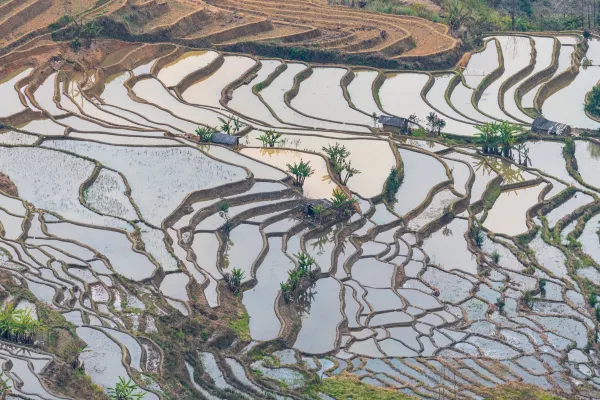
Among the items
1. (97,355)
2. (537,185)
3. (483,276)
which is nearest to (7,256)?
(97,355)

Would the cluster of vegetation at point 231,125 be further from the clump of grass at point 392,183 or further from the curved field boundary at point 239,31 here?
Answer: the curved field boundary at point 239,31

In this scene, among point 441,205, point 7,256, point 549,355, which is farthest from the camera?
point 441,205

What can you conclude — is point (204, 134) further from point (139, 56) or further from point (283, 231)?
point (139, 56)

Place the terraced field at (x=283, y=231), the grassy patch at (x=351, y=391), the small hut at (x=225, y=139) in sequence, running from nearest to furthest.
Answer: the grassy patch at (x=351, y=391), the terraced field at (x=283, y=231), the small hut at (x=225, y=139)

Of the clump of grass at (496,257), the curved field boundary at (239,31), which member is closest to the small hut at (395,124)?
the clump of grass at (496,257)

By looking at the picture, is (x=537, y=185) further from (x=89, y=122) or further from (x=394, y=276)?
(x=89, y=122)
